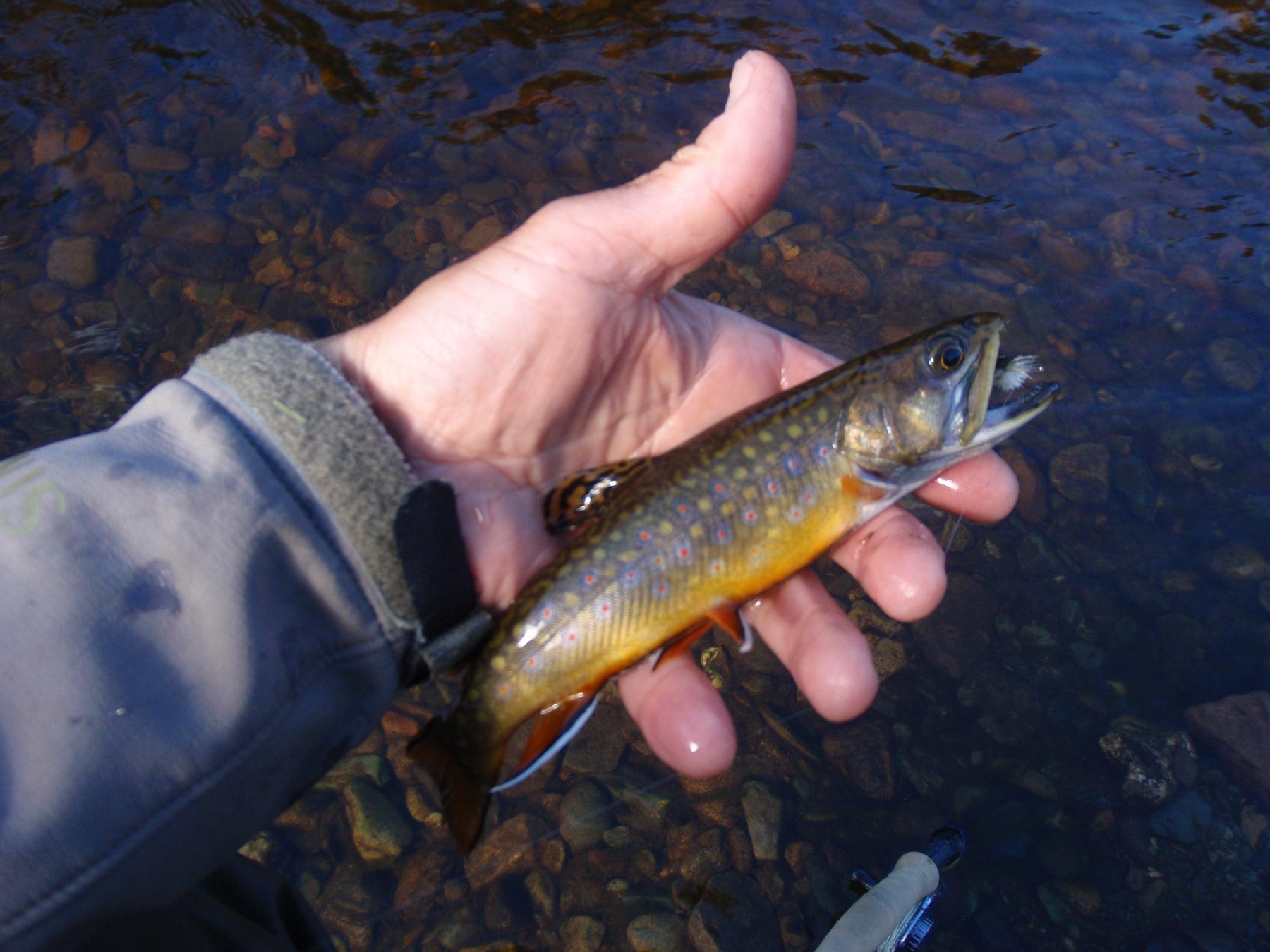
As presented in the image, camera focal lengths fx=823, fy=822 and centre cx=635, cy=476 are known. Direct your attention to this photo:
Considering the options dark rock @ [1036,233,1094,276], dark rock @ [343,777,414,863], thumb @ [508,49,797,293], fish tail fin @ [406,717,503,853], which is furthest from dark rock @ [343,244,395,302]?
dark rock @ [1036,233,1094,276]

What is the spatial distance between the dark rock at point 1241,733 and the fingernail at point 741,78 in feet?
15.3

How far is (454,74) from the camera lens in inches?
339

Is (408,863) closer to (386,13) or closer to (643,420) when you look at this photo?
(643,420)

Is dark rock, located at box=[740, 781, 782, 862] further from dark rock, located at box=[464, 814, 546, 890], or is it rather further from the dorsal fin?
the dorsal fin

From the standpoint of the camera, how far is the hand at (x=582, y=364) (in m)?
3.55

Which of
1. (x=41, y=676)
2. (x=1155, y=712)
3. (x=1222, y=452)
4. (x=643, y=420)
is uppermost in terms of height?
(x=41, y=676)

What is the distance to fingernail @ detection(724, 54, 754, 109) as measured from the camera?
3658 millimetres

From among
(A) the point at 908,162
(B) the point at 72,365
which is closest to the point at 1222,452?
(A) the point at 908,162

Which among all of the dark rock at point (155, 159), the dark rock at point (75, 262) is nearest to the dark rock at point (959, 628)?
the dark rock at point (75, 262)

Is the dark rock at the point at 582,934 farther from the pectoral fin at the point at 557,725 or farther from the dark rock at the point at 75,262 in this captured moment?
the dark rock at the point at 75,262

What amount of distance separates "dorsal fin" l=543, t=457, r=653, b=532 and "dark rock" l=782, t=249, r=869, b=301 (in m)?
4.10

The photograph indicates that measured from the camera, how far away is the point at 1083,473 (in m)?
6.16

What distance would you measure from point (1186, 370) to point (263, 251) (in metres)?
7.90

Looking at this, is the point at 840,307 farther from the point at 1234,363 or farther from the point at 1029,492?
Answer: the point at 1234,363
